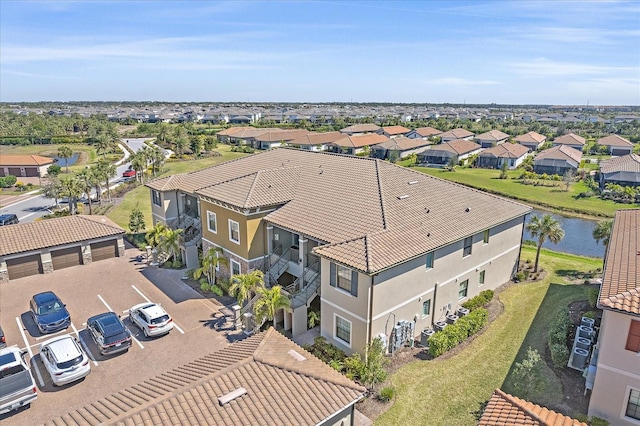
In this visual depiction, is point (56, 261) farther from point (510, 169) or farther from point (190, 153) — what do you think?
point (510, 169)

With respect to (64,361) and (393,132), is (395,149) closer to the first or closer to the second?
(393,132)

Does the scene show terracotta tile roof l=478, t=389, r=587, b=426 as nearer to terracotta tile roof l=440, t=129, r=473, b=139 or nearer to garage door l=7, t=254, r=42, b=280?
garage door l=7, t=254, r=42, b=280

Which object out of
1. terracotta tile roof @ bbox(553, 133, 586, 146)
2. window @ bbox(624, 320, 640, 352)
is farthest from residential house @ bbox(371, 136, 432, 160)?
window @ bbox(624, 320, 640, 352)

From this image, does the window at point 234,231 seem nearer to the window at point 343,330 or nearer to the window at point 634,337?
the window at point 343,330

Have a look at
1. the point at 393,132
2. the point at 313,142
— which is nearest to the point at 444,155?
the point at 313,142

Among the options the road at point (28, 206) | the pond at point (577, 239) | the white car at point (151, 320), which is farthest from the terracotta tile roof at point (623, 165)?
the road at point (28, 206)

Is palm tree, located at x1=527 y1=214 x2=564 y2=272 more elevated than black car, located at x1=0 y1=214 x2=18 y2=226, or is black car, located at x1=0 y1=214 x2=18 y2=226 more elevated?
palm tree, located at x1=527 y1=214 x2=564 y2=272
